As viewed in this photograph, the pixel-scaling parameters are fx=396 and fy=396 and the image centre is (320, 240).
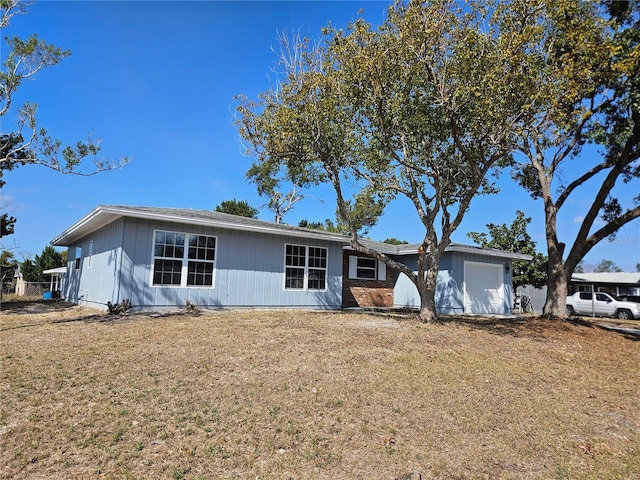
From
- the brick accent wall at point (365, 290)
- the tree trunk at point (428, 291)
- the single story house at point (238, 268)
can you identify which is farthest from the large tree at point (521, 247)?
the tree trunk at point (428, 291)

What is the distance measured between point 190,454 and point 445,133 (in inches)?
371

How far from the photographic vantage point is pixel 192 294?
462 inches

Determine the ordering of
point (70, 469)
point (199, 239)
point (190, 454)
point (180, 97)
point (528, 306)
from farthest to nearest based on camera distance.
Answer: point (528, 306) < point (180, 97) < point (199, 239) < point (190, 454) < point (70, 469)

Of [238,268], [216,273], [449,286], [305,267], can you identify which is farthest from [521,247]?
[216,273]

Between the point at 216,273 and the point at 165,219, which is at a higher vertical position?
the point at 165,219

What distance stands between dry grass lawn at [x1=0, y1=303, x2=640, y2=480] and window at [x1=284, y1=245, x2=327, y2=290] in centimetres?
549

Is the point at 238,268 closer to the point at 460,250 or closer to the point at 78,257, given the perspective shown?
the point at 78,257

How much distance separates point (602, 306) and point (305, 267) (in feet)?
56.7

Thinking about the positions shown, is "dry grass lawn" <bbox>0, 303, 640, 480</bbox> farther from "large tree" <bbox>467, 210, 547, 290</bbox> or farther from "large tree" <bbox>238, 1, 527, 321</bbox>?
A: "large tree" <bbox>467, 210, 547, 290</bbox>

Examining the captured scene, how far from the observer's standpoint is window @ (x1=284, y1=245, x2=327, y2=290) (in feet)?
45.5

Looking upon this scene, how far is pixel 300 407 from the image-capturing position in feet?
15.2

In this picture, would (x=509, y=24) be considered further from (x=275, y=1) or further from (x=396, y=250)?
(x=396, y=250)

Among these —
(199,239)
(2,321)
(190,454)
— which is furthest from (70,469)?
(199,239)

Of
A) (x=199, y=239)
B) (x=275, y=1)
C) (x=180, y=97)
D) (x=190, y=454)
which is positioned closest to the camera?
(x=190, y=454)
